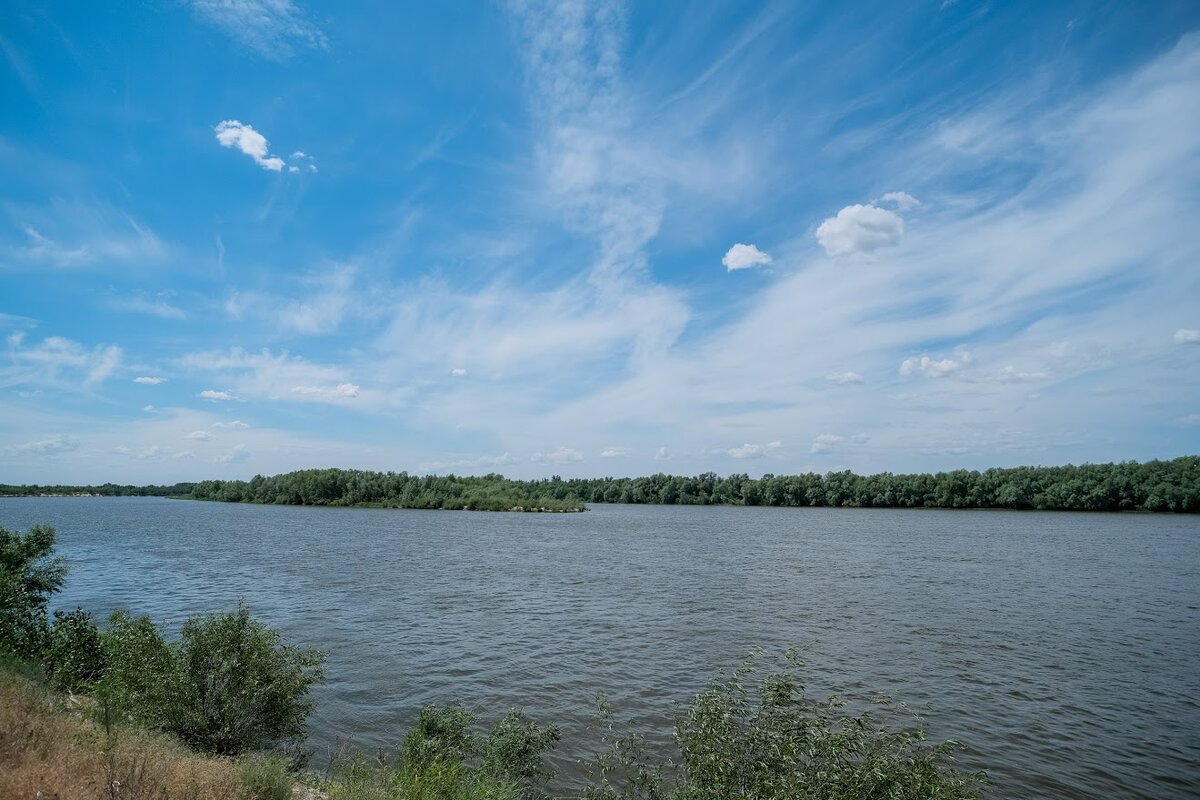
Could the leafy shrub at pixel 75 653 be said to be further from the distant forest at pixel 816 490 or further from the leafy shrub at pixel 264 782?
the distant forest at pixel 816 490

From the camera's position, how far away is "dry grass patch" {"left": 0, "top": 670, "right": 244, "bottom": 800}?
7.10 m

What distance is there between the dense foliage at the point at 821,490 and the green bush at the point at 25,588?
12101 cm

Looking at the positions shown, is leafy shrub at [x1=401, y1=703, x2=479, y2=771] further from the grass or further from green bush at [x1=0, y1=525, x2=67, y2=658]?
green bush at [x1=0, y1=525, x2=67, y2=658]

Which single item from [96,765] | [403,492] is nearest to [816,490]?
[403,492]

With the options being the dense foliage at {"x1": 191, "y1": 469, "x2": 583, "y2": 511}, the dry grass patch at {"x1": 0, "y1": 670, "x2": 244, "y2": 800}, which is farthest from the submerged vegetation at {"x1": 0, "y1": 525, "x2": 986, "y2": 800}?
the dense foliage at {"x1": 191, "y1": 469, "x2": 583, "y2": 511}

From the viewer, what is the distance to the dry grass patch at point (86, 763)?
7102 mm

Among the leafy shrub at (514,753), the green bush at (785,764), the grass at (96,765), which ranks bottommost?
the leafy shrub at (514,753)

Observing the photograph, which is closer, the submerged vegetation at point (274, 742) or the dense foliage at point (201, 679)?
the submerged vegetation at point (274, 742)

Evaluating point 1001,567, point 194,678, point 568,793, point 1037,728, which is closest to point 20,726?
point 194,678

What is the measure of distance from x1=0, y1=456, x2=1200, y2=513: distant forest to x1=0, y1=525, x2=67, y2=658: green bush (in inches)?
4750

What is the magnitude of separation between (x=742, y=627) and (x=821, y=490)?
470ft

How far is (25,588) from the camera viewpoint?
19.0m

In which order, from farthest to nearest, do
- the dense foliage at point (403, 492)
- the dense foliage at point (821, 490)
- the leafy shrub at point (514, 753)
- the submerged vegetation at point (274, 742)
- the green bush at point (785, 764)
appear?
the dense foliage at point (403, 492) < the dense foliage at point (821, 490) < the leafy shrub at point (514, 753) < the green bush at point (785, 764) < the submerged vegetation at point (274, 742)

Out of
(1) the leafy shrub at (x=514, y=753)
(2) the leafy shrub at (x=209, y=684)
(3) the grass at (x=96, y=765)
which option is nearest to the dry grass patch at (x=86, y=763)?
(3) the grass at (x=96, y=765)
